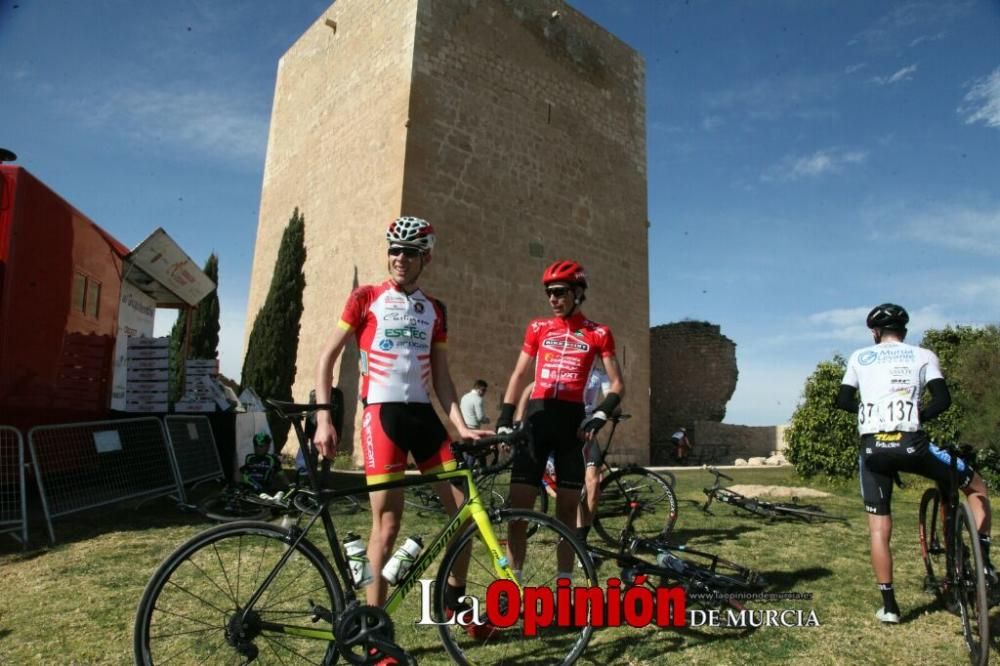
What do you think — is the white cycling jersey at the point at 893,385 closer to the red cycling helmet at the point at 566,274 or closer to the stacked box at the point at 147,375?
the red cycling helmet at the point at 566,274

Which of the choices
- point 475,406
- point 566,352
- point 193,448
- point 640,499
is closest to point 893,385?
point 566,352

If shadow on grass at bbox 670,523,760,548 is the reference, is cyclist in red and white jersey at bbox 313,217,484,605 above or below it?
above

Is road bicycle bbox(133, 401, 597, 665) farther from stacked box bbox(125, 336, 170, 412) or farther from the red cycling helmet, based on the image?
stacked box bbox(125, 336, 170, 412)

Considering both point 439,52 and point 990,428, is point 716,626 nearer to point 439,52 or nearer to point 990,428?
point 990,428

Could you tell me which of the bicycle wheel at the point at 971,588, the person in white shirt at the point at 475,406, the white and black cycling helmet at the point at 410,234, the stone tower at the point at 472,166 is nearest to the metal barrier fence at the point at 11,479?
the white and black cycling helmet at the point at 410,234

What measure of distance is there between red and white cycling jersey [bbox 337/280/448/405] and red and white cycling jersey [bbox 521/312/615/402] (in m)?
0.85

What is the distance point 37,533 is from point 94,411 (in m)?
1.89

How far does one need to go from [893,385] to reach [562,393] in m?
1.91

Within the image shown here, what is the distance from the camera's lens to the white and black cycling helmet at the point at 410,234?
315 cm

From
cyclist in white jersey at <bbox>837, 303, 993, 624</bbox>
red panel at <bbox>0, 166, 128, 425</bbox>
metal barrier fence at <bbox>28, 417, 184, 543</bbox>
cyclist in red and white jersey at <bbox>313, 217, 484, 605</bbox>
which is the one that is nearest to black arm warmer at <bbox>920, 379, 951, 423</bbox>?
cyclist in white jersey at <bbox>837, 303, 993, 624</bbox>

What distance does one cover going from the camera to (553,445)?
3580 millimetres

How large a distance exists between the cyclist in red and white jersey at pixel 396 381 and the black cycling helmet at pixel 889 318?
261cm

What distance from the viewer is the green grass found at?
2.94 metres

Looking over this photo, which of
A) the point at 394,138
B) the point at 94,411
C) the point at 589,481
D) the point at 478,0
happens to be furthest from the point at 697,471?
the point at 478,0
